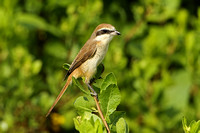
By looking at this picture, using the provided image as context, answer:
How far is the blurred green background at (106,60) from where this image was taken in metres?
5.66

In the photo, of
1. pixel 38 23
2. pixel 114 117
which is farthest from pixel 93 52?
pixel 38 23

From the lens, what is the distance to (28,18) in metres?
6.24

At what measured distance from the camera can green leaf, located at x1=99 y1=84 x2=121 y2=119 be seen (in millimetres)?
2589

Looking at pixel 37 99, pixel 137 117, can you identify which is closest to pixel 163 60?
pixel 137 117

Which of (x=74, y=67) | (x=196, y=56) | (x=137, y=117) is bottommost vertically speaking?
(x=137, y=117)

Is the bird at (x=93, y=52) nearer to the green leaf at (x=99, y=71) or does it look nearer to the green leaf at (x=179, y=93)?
the green leaf at (x=99, y=71)

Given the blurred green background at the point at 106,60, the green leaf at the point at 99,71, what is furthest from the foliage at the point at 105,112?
the blurred green background at the point at 106,60

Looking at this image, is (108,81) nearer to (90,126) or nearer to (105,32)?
(90,126)

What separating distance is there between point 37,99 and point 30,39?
4.08ft

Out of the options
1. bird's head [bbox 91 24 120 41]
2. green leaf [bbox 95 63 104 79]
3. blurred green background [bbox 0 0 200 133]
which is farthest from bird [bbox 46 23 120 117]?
blurred green background [bbox 0 0 200 133]

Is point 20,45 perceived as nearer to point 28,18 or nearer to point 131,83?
point 28,18

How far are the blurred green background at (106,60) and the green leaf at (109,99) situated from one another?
3069mm

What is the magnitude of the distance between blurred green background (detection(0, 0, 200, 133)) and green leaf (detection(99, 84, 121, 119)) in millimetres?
3069

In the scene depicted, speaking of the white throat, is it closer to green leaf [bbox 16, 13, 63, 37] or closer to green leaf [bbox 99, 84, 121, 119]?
green leaf [bbox 99, 84, 121, 119]
